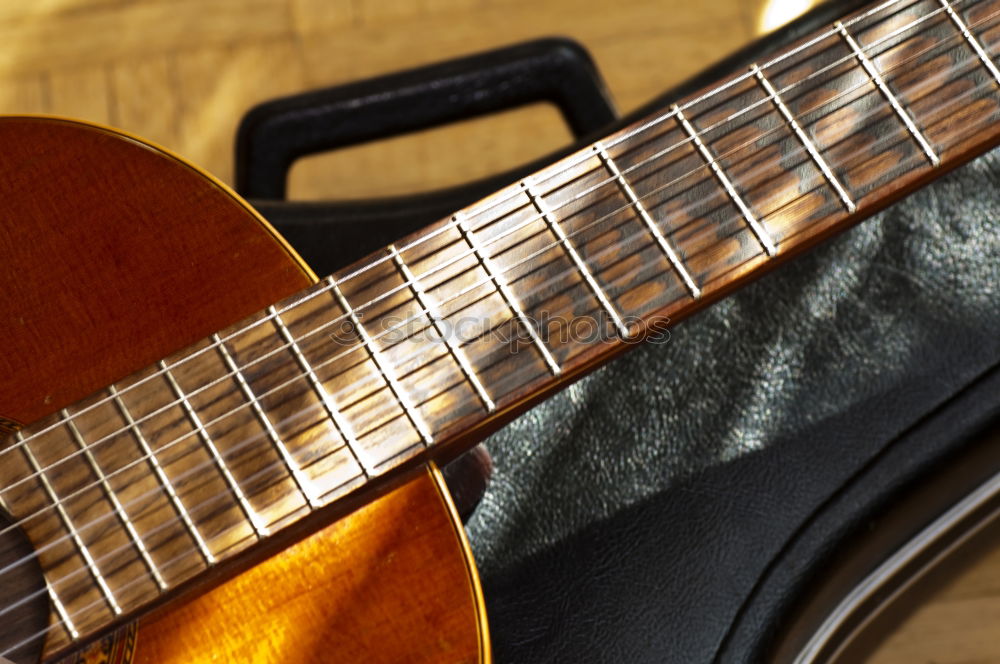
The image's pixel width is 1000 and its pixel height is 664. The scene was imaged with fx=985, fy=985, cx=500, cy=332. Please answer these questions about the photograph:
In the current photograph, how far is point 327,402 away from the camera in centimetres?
51

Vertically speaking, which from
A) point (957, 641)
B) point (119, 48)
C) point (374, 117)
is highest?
point (119, 48)

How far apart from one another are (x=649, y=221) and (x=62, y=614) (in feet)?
1.18

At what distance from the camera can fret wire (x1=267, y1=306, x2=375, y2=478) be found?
1.64ft

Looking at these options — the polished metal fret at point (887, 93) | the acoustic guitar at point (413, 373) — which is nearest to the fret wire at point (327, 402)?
the acoustic guitar at point (413, 373)

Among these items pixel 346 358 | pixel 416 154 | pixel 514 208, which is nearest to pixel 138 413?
pixel 346 358

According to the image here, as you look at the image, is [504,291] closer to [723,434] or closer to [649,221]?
[649,221]

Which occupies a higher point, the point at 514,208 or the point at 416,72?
the point at 416,72

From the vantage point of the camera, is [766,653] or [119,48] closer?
[766,653]

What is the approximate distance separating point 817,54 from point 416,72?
0.31m

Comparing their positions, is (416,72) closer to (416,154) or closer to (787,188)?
(787,188)

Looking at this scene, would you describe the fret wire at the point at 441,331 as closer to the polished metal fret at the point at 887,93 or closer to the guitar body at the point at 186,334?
the guitar body at the point at 186,334

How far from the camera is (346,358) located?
0.51m

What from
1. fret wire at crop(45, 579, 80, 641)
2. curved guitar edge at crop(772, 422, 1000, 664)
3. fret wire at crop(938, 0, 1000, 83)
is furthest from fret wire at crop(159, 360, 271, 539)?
fret wire at crop(938, 0, 1000, 83)

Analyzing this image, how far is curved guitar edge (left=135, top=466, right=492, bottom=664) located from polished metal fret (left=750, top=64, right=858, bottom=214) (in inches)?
10.2
